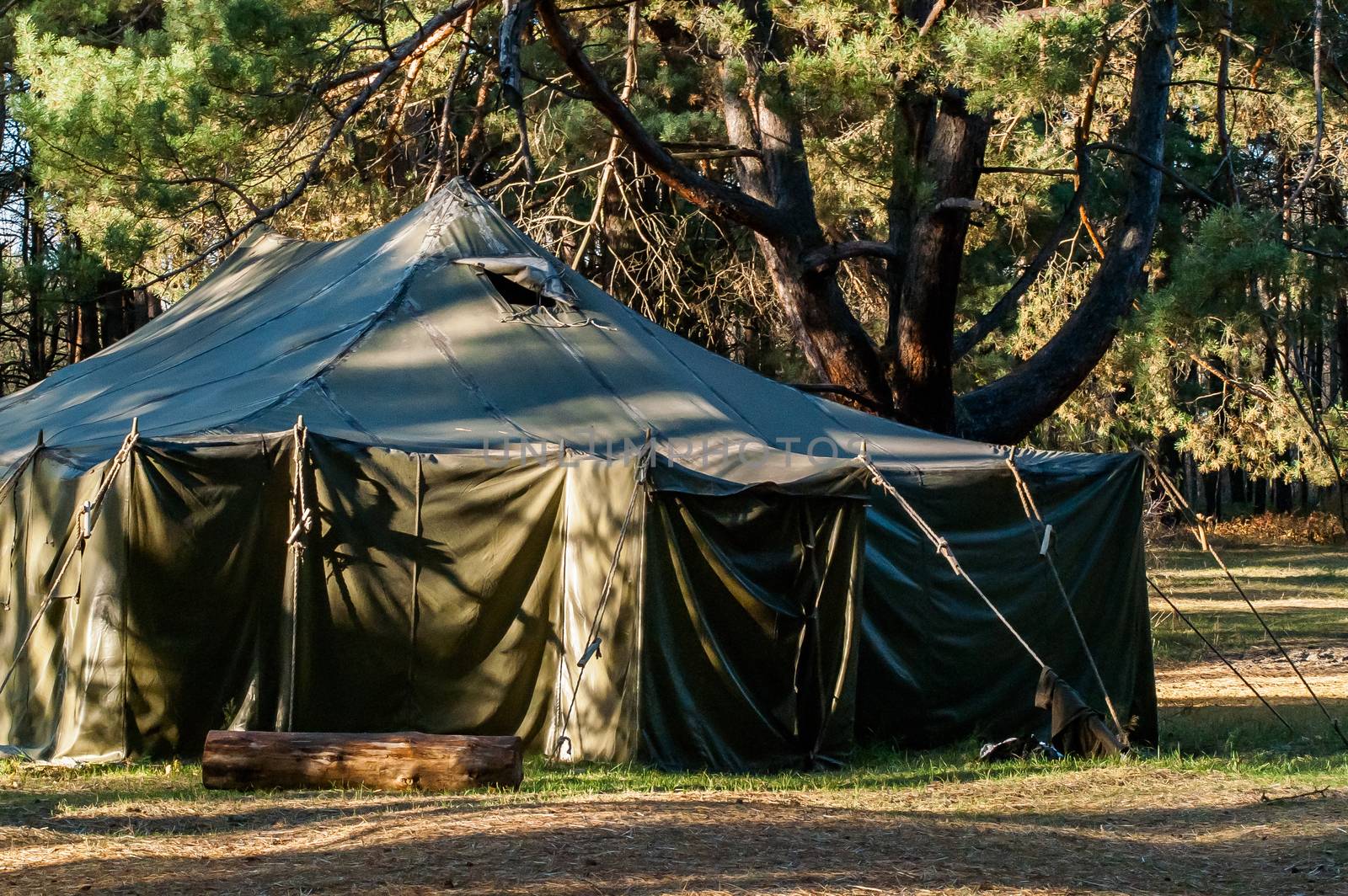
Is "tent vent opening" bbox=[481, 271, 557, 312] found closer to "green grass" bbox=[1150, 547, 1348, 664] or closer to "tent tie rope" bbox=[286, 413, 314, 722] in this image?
"tent tie rope" bbox=[286, 413, 314, 722]

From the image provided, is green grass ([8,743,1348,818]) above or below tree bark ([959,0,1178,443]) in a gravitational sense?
A: below

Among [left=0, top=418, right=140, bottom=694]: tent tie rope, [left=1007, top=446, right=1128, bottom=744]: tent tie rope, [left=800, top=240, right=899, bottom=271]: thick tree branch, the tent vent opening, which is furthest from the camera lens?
[left=800, top=240, right=899, bottom=271]: thick tree branch

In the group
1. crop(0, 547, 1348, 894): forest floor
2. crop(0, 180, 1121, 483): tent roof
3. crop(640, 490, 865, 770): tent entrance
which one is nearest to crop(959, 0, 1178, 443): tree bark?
crop(0, 180, 1121, 483): tent roof

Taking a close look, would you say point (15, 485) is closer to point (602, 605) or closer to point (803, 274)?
point (602, 605)

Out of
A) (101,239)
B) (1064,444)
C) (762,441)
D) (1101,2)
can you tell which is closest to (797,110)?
(1101,2)

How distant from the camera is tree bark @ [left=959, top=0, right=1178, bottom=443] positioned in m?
12.6

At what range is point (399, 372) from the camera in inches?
352

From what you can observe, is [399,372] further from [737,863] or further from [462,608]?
[737,863]

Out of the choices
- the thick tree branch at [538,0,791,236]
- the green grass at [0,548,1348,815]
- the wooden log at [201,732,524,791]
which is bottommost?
the green grass at [0,548,1348,815]

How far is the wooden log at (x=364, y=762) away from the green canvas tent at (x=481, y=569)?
0.69 meters

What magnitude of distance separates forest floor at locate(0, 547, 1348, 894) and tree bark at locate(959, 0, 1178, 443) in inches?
186

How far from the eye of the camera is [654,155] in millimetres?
11344

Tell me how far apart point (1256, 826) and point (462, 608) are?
13.4 ft

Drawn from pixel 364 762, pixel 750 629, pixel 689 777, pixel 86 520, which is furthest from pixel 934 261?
pixel 86 520
